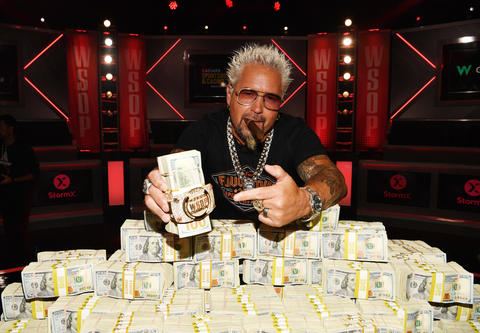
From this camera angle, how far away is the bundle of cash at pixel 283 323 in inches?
57.4

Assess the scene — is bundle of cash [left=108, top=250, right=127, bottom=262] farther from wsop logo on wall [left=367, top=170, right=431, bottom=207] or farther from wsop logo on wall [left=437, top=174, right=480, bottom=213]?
wsop logo on wall [left=437, top=174, right=480, bottom=213]

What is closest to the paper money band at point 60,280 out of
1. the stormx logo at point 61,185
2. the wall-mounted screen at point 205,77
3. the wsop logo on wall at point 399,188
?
the stormx logo at point 61,185

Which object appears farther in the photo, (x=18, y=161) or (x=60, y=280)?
(x=18, y=161)

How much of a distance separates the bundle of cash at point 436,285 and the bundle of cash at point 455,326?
0.41ft

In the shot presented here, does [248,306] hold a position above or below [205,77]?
below

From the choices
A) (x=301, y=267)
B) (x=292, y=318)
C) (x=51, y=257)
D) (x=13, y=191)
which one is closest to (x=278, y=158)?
(x=301, y=267)

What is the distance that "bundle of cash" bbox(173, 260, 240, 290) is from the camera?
1.88 m

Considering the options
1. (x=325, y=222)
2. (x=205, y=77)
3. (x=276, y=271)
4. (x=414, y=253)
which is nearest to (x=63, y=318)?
(x=276, y=271)

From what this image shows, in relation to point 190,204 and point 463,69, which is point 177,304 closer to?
point 190,204

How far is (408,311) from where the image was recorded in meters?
1.68

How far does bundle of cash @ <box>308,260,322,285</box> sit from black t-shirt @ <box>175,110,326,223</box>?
0.49m

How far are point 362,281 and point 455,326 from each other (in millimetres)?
586

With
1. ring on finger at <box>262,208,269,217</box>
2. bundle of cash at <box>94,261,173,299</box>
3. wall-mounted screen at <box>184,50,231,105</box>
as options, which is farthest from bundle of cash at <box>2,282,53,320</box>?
wall-mounted screen at <box>184,50,231,105</box>

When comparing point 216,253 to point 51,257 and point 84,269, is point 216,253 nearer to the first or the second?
point 84,269
